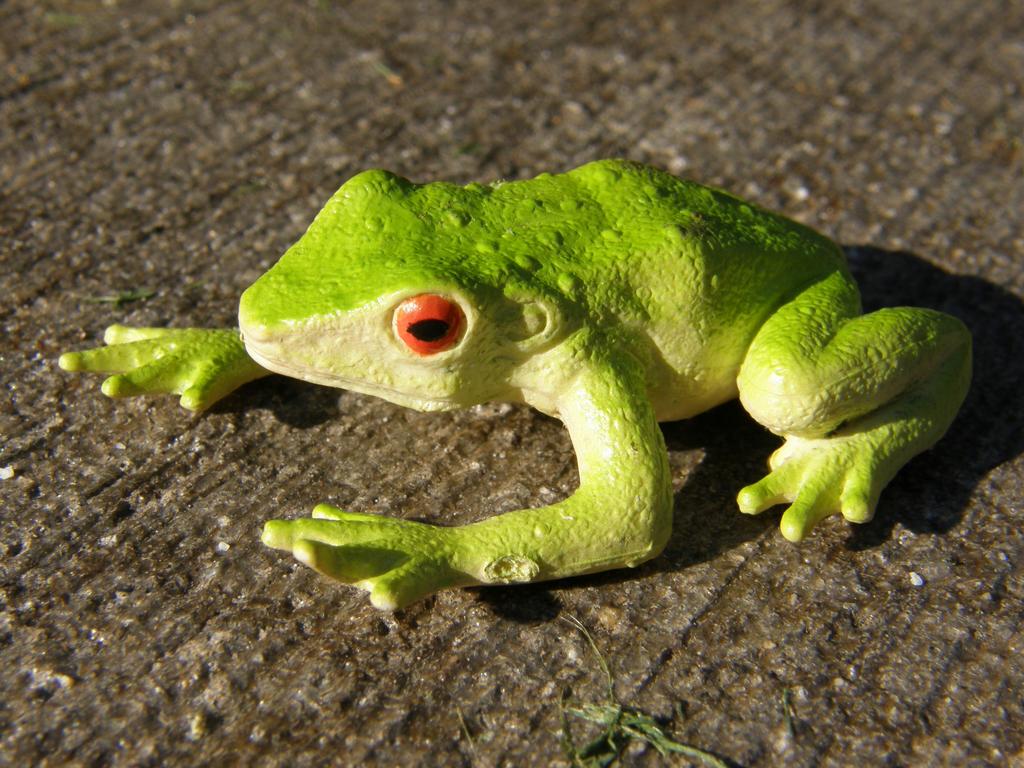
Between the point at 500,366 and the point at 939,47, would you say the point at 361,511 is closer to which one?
the point at 500,366

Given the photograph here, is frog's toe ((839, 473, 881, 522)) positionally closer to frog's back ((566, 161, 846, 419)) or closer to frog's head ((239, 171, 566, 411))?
frog's back ((566, 161, 846, 419))

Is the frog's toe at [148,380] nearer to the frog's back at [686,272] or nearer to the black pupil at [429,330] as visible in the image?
the black pupil at [429,330]

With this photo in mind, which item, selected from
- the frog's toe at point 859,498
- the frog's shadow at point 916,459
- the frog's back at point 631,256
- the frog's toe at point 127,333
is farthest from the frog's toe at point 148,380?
the frog's toe at point 859,498

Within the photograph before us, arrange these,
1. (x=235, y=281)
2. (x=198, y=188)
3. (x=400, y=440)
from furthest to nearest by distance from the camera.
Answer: (x=198, y=188), (x=235, y=281), (x=400, y=440)

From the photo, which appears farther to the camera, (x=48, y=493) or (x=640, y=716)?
(x=48, y=493)

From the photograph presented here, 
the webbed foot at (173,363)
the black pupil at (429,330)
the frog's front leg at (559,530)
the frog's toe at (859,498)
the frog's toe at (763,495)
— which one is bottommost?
the frog's toe at (859,498)

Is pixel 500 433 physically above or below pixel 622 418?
below

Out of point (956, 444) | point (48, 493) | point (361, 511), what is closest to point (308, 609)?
point (361, 511)
